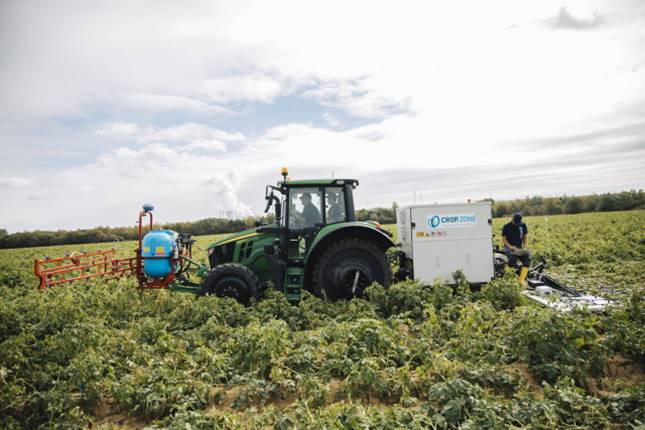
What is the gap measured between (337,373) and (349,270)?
9.23 feet

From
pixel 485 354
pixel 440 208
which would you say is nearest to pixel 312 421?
pixel 485 354

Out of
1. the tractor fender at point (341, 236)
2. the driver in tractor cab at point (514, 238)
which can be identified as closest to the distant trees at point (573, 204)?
the driver in tractor cab at point (514, 238)

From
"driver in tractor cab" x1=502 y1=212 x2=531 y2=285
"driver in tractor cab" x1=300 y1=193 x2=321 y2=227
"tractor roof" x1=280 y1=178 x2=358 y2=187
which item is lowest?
"driver in tractor cab" x1=502 y1=212 x2=531 y2=285

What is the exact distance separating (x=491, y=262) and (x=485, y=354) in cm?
350

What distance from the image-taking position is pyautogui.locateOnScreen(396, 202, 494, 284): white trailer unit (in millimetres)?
8195

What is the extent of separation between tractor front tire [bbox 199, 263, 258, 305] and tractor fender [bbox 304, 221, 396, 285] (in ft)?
3.40

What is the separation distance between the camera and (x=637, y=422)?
348 cm

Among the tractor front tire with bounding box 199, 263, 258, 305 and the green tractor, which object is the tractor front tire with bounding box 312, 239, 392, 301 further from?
the tractor front tire with bounding box 199, 263, 258, 305

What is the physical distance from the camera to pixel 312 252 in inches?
302

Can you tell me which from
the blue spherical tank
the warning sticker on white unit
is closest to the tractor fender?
the warning sticker on white unit

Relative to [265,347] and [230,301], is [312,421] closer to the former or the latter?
[265,347]

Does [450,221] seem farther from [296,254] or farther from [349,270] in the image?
[296,254]

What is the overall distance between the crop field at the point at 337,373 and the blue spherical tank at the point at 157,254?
1978 mm

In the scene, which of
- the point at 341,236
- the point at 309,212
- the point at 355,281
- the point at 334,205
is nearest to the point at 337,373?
the point at 355,281
